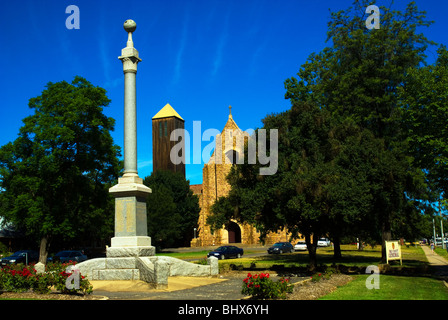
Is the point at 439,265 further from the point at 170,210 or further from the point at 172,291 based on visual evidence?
the point at 170,210

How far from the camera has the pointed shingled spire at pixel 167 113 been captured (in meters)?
93.0

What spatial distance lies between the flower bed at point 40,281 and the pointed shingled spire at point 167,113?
Result: 3120 inches

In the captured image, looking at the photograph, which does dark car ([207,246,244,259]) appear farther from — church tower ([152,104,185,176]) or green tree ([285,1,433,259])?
church tower ([152,104,185,176])

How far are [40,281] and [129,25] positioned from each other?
12512 millimetres

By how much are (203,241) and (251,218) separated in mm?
48997

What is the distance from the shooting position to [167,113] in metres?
93.4

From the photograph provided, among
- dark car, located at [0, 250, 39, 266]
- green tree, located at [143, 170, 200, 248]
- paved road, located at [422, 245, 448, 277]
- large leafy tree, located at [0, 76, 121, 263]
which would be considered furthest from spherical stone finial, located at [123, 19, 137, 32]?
green tree, located at [143, 170, 200, 248]

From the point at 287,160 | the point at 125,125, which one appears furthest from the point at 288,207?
the point at 125,125

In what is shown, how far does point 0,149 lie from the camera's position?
33.4 meters

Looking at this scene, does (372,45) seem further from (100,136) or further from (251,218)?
(100,136)

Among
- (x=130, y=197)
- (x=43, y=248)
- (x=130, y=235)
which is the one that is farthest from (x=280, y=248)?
(x=130, y=197)

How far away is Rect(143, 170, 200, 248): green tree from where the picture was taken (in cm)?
5800

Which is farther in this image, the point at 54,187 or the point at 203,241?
the point at 203,241
